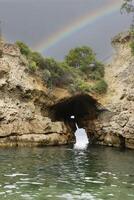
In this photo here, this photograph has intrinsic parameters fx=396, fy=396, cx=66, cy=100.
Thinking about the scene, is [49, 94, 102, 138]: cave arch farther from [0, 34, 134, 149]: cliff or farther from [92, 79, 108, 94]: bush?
[92, 79, 108, 94]: bush

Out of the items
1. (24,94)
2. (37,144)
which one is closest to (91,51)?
(24,94)

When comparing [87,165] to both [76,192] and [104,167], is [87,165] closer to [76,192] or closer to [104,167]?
[104,167]

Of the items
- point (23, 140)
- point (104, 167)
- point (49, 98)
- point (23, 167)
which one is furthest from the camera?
point (49, 98)

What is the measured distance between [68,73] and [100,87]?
523cm

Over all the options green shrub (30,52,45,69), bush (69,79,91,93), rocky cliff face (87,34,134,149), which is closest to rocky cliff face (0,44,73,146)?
green shrub (30,52,45,69)

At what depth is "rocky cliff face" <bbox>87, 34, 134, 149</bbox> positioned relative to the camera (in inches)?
1957

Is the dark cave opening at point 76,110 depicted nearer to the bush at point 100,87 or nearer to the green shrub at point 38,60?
the bush at point 100,87

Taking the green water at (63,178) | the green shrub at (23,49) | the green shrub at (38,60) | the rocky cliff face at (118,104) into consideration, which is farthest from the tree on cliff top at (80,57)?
the green water at (63,178)

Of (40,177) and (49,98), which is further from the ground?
(49,98)

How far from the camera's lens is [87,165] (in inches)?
1238

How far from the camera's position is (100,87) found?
5656 centimetres

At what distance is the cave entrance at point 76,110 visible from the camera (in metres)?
57.1

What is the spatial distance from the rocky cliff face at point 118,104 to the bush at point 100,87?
0.80 m

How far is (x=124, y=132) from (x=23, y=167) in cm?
2293
